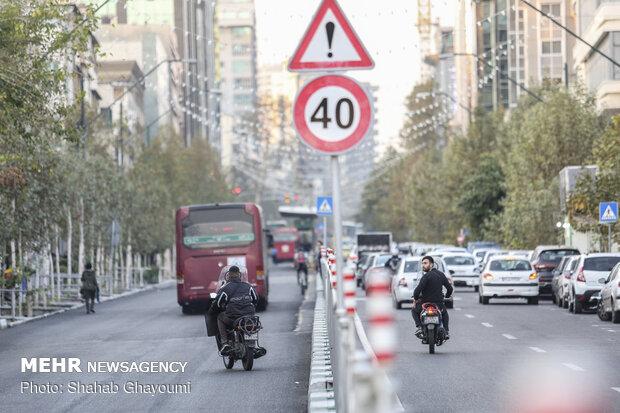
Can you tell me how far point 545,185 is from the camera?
2790 inches

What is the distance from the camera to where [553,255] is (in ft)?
167

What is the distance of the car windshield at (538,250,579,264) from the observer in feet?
166

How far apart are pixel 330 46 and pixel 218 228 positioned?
33254mm

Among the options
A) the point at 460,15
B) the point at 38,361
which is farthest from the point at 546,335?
the point at 460,15

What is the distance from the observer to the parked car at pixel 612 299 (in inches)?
1344

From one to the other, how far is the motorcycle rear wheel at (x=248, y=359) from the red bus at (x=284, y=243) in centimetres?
11658

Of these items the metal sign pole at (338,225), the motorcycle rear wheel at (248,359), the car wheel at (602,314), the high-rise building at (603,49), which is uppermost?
the high-rise building at (603,49)

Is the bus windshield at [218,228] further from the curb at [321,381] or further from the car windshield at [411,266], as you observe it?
the curb at [321,381]

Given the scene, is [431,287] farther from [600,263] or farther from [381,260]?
[381,260]

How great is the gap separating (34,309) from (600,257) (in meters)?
18.0

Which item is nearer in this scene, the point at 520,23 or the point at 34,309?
the point at 34,309

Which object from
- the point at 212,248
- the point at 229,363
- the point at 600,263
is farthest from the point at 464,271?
the point at 229,363

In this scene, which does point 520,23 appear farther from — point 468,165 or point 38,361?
point 38,361

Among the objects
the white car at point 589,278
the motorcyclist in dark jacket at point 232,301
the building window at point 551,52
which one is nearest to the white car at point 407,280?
the white car at point 589,278
